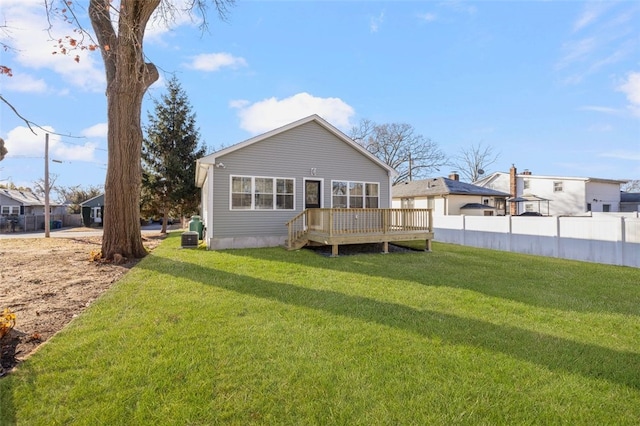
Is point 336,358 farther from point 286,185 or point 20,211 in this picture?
point 20,211

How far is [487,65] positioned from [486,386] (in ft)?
51.2

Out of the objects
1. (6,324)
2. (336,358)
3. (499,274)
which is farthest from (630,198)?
(6,324)

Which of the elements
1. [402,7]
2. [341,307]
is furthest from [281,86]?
[341,307]

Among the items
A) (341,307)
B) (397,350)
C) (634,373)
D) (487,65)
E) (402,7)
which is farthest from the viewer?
(487,65)

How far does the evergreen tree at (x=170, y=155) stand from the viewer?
18031 mm

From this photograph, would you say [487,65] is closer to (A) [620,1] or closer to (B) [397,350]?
(A) [620,1]


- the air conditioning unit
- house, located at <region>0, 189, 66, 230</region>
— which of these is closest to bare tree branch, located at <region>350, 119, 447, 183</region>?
the air conditioning unit

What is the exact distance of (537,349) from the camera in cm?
337

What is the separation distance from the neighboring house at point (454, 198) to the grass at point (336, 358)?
15.4 meters

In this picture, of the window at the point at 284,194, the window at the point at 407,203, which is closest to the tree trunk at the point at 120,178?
the window at the point at 284,194

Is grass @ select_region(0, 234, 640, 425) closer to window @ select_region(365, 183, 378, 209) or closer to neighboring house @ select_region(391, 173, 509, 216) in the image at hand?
window @ select_region(365, 183, 378, 209)

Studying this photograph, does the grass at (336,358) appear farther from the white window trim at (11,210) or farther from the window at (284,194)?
the white window trim at (11,210)

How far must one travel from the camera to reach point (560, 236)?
10.8m

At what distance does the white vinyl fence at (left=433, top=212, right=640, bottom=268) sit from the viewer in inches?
360
